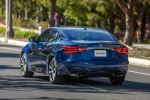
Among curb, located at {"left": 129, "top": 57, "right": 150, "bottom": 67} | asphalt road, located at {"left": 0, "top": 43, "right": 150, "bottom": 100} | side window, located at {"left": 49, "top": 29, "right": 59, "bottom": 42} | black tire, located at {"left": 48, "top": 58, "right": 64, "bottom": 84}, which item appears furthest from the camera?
curb, located at {"left": 129, "top": 57, "right": 150, "bottom": 67}

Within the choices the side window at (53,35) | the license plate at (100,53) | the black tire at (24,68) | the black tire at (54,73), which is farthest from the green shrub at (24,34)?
the license plate at (100,53)

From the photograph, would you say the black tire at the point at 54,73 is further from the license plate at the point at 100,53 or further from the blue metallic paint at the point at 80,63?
the license plate at the point at 100,53

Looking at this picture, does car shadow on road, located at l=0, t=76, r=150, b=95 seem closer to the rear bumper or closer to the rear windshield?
the rear bumper

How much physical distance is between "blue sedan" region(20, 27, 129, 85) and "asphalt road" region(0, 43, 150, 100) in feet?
1.06

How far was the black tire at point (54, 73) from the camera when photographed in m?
13.5

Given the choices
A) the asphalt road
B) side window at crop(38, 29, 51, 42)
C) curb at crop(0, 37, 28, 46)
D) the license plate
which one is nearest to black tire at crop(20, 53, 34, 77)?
the asphalt road

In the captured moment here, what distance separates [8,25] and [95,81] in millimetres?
23364

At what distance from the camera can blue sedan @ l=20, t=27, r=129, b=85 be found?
1313 cm

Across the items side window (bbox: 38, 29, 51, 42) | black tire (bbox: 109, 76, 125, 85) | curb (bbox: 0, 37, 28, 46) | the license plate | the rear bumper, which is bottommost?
black tire (bbox: 109, 76, 125, 85)

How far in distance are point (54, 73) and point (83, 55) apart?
93 cm

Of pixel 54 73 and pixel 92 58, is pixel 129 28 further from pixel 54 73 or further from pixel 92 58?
pixel 92 58

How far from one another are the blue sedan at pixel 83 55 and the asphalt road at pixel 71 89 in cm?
32

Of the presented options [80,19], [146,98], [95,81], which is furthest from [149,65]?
[80,19]

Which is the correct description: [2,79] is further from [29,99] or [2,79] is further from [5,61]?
[5,61]
